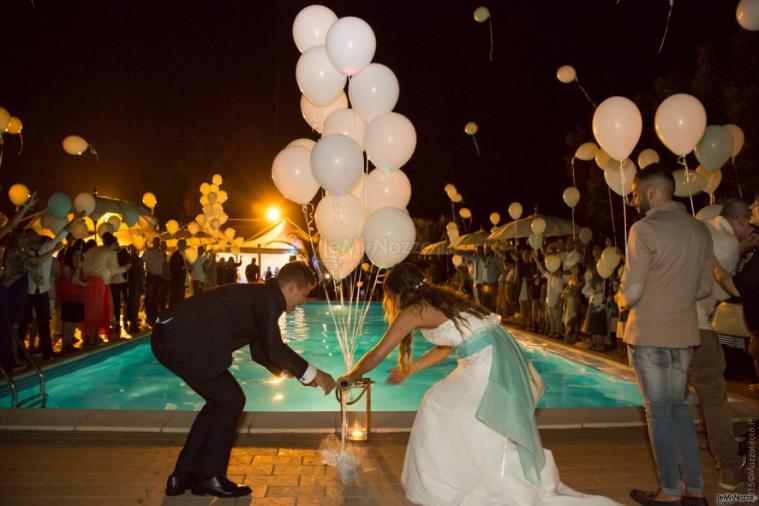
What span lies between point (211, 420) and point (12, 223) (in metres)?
3.91

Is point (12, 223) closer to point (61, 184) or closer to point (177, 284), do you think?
point (177, 284)

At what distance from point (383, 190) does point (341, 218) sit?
1.87 ft

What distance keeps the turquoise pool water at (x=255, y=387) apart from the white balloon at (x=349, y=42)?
13.4 feet

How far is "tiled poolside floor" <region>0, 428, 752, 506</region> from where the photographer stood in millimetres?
3305

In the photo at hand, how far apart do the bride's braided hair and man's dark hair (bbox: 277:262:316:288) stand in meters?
0.53

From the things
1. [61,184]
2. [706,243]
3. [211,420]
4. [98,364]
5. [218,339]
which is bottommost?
[98,364]

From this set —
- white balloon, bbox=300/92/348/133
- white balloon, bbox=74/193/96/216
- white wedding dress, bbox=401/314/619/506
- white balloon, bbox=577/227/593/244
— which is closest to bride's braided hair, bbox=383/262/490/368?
white wedding dress, bbox=401/314/619/506

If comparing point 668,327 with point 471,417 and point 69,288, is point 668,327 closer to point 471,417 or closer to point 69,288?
point 471,417

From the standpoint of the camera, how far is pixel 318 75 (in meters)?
5.17

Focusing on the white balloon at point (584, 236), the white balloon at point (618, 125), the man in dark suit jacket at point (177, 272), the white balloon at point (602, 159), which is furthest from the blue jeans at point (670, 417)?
the man in dark suit jacket at point (177, 272)

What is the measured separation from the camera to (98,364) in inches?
328

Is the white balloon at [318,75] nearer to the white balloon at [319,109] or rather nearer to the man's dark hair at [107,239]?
the white balloon at [319,109]

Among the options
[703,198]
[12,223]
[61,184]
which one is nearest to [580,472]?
[12,223]

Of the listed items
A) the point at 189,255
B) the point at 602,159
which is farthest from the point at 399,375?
the point at 189,255
